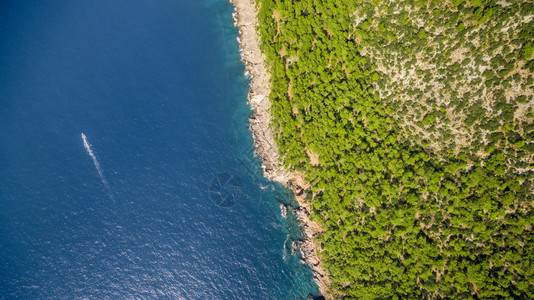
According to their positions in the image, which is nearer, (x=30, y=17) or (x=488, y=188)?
(x=488, y=188)

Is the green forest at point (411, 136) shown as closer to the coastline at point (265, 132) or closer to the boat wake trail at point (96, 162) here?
the coastline at point (265, 132)

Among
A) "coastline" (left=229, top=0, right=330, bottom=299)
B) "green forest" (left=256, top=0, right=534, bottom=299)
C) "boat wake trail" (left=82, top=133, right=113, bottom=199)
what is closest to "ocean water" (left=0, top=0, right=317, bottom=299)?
"boat wake trail" (left=82, top=133, right=113, bottom=199)

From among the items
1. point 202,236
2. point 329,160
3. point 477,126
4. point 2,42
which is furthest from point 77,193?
point 477,126

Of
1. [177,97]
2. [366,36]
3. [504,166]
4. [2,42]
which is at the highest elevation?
[366,36]

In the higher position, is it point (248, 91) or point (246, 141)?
point (248, 91)

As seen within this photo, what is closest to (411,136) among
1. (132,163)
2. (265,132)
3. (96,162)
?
(265,132)

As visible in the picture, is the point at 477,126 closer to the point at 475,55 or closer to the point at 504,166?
the point at 504,166
